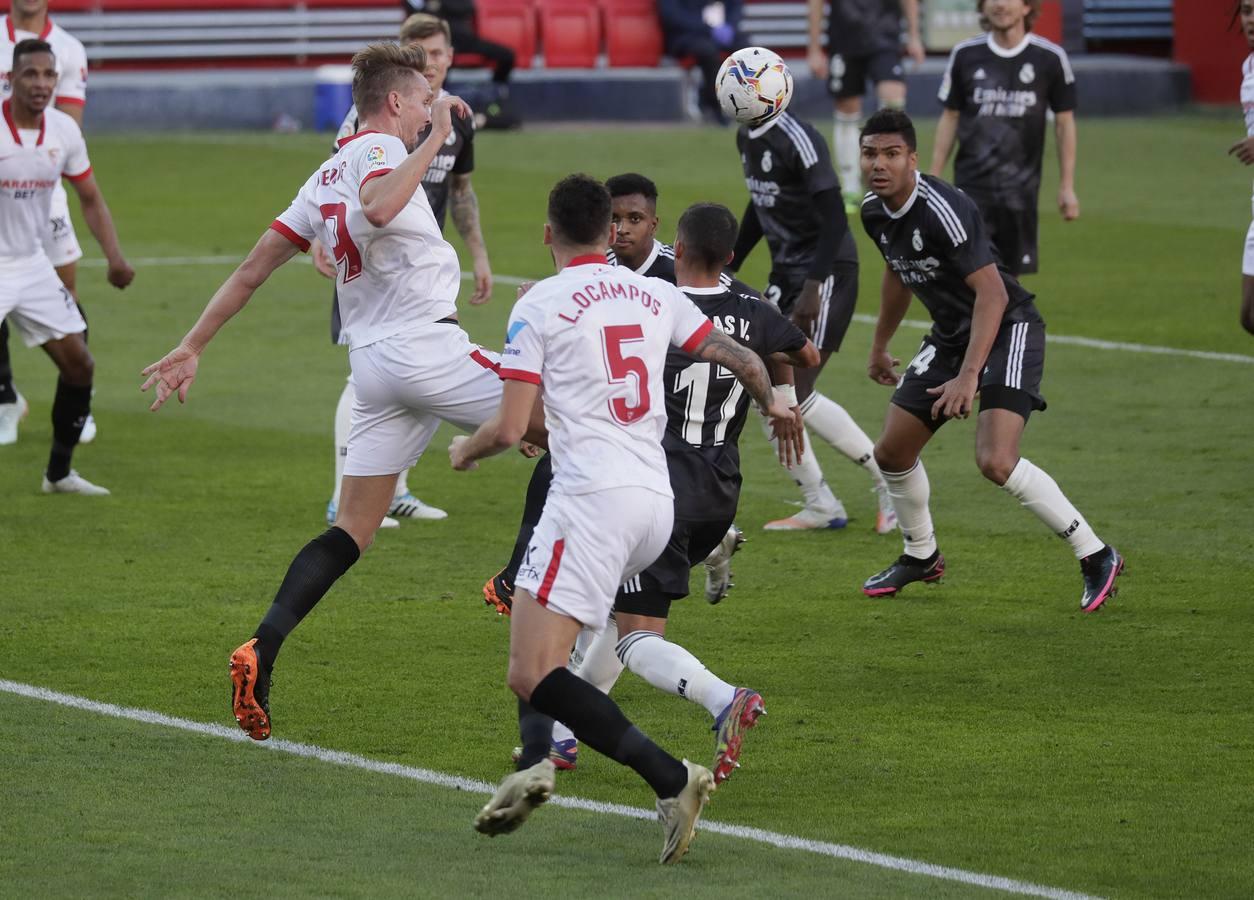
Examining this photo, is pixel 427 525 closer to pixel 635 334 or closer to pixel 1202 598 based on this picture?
pixel 1202 598

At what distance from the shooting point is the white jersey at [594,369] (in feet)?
18.3

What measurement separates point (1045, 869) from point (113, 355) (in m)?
10.7

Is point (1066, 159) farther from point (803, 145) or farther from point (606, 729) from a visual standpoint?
point (606, 729)

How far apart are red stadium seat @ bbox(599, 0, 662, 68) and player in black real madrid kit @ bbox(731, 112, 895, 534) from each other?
70.9 feet

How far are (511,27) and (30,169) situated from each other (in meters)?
21.1

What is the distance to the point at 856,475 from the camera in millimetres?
11359

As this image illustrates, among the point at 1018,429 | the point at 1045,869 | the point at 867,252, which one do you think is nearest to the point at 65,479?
the point at 1018,429

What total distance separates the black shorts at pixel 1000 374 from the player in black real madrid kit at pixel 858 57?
12.5 metres

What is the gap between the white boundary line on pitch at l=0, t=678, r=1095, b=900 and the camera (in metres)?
5.39

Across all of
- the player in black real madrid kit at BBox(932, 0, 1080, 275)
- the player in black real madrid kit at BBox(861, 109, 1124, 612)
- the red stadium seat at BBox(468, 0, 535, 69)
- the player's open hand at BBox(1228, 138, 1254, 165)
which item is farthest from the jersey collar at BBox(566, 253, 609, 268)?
the red stadium seat at BBox(468, 0, 535, 69)

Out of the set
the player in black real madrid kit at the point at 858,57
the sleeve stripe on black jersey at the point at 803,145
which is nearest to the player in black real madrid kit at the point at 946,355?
the sleeve stripe on black jersey at the point at 803,145

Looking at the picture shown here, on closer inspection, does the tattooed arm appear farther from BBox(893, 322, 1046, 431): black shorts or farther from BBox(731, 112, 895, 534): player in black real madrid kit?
BBox(893, 322, 1046, 431): black shorts

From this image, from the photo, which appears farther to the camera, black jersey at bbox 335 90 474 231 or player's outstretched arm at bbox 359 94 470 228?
black jersey at bbox 335 90 474 231

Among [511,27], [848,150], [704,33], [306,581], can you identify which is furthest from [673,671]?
[511,27]
